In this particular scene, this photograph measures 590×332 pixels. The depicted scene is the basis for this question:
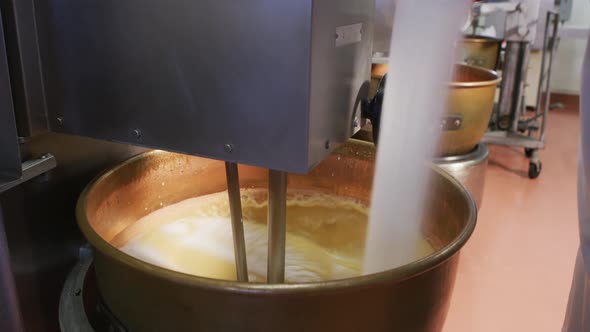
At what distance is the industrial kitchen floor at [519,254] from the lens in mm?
1602

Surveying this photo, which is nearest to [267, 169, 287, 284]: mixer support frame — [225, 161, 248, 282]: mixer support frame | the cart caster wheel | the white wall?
[225, 161, 248, 282]: mixer support frame

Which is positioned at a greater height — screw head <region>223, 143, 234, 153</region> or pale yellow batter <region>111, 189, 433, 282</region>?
screw head <region>223, 143, 234, 153</region>

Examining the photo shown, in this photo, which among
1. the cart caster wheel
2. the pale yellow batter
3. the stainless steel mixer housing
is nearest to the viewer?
the stainless steel mixer housing

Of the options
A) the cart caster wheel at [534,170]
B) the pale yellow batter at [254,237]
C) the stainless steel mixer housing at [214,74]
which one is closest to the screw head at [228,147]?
the stainless steel mixer housing at [214,74]

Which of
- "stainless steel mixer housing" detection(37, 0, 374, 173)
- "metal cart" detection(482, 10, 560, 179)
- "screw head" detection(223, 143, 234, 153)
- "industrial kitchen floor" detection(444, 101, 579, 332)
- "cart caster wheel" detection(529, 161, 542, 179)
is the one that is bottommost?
A: "industrial kitchen floor" detection(444, 101, 579, 332)

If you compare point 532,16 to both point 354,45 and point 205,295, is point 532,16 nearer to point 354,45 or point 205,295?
point 354,45

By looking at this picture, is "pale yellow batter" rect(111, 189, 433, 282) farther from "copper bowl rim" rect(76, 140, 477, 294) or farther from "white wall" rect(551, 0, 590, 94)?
"white wall" rect(551, 0, 590, 94)

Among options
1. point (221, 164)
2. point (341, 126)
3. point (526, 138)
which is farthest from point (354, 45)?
point (526, 138)

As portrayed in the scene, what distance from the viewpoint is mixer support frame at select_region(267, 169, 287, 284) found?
0.74m

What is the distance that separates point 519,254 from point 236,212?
4.96ft

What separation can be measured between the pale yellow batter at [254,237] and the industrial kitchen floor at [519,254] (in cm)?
61

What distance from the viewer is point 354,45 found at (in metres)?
0.68

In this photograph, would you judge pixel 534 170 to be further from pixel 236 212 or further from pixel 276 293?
pixel 276 293

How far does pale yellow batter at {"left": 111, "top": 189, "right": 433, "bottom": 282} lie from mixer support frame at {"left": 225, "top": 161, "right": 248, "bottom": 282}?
0.15 m
